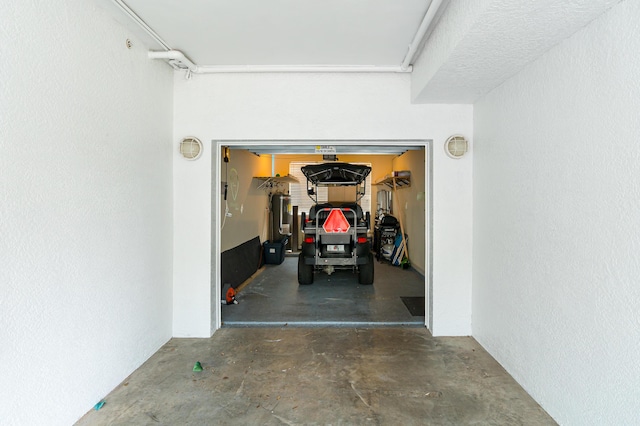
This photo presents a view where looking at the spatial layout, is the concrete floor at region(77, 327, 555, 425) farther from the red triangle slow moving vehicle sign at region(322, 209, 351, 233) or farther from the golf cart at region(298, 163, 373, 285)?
the red triangle slow moving vehicle sign at region(322, 209, 351, 233)

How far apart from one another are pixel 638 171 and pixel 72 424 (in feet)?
11.4

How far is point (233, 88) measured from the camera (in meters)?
3.21

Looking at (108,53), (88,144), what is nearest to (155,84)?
(108,53)

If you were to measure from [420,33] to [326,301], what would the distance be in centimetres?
343

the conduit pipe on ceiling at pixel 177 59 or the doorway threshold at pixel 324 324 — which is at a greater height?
the conduit pipe on ceiling at pixel 177 59

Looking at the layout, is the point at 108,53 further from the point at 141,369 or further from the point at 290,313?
the point at 290,313

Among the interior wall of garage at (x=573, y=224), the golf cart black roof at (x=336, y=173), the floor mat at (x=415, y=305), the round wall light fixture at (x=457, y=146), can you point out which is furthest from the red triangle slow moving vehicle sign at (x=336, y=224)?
the interior wall of garage at (x=573, y=224)

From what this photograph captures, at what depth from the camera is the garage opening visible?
355 centimetres

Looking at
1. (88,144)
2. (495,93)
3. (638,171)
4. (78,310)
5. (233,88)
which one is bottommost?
(78,310)

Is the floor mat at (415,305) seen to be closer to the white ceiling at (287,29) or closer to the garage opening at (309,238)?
the garage opening at (309,238)

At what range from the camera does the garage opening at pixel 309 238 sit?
3555 mm

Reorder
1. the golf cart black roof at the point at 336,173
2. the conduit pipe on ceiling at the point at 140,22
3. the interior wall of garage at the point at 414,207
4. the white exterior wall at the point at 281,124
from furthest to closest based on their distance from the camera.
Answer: the interior wall of garage at the point at 414,207 → the golf cart black roof at the point at 336,173 → the white exterior wall at the point at 281,124 → the conduit pipe on ceiling at the point at 140,22

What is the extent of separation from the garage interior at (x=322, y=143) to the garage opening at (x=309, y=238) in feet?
0.89

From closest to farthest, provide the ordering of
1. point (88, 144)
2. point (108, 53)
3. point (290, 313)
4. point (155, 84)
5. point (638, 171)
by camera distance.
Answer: point (638, 171) → point (88, 144) → point (108, 53) → point (155, 84) → point (290, 313)
